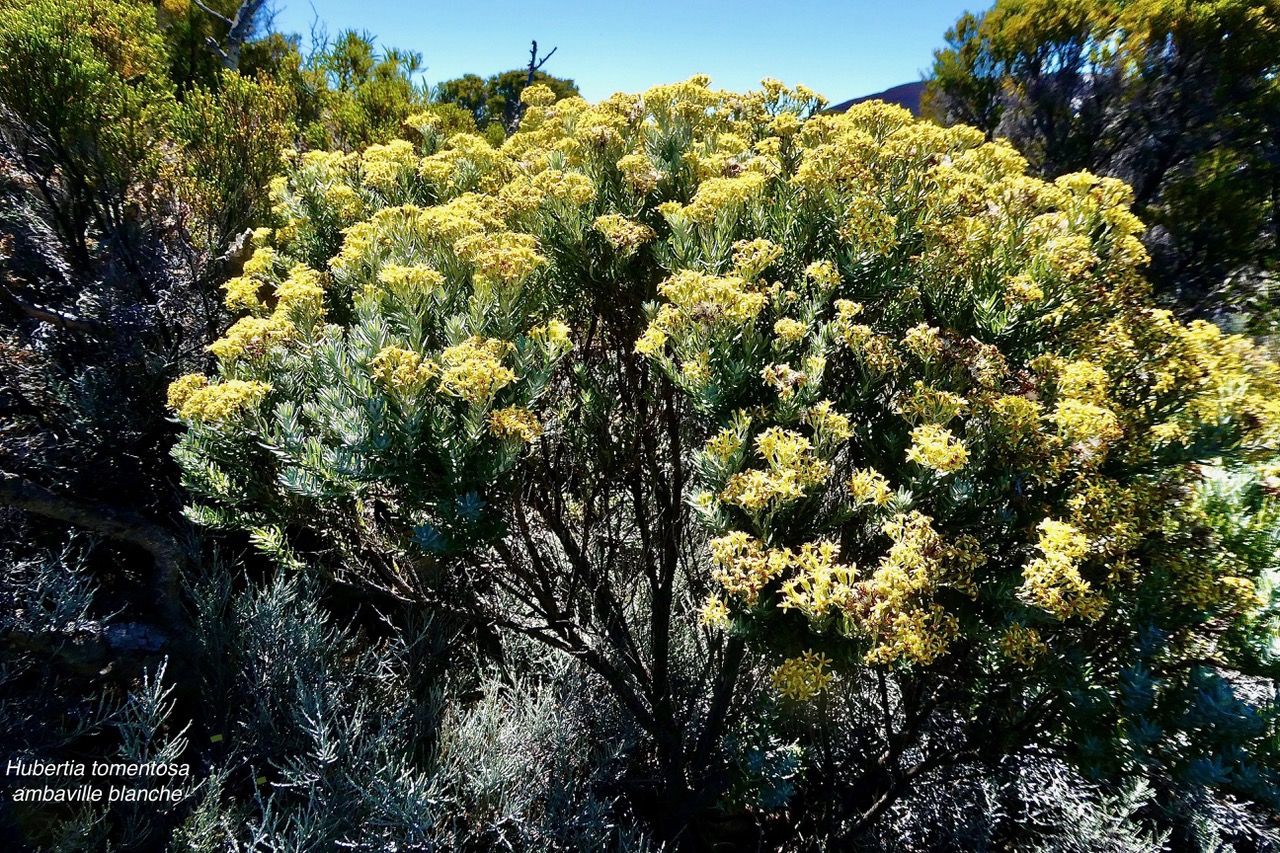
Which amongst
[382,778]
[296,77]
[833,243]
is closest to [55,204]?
[296,77]

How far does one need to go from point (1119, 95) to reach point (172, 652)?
11160 millimetres

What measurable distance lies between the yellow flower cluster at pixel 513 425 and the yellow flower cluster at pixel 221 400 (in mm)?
871

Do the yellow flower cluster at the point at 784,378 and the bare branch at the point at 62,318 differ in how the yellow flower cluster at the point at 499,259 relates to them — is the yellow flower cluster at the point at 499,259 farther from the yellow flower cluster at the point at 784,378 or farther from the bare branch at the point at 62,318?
the bare branch at the point at 62,318

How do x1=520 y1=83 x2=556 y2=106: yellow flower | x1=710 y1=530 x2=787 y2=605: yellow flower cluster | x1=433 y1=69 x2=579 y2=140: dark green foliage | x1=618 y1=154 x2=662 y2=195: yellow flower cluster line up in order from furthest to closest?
x1=433 y1=69 x2=579 y2=140: dark green foliage → x1=520 y1=83 x2=556 y2=106: yellow flower → x1=618 y1=154 x2=662 y2=195: yellow flower cluster → x1=710 y1=530 x2=787 y2=605: yellow flower cluster

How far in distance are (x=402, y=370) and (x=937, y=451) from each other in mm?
1552

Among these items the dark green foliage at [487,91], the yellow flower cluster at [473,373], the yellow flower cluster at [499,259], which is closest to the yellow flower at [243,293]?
the yellow flower cluster at [499,259]

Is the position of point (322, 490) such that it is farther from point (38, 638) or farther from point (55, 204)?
point (55, 204)

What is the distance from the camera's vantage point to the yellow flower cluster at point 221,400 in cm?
218

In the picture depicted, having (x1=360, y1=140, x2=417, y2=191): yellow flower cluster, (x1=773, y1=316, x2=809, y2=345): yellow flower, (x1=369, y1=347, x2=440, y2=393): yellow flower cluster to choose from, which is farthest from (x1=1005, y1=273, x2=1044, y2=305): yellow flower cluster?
(x1=360, y1=140, x2=417, y2=191): yellow flower cluster

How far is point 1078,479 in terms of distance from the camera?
2043 mm

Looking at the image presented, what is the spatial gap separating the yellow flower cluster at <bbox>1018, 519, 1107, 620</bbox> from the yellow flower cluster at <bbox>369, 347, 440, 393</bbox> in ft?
5.92

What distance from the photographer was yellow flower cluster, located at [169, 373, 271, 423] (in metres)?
2.18

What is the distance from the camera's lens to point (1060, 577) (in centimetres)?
179

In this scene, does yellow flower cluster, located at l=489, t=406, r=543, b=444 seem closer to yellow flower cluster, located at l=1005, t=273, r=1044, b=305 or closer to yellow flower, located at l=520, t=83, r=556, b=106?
yellow flower cluster, located at l=1005, t=273, r=1044, b=305
